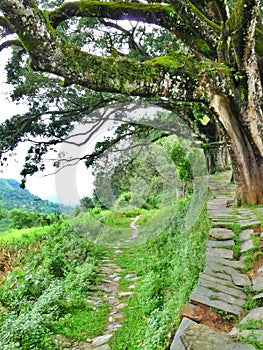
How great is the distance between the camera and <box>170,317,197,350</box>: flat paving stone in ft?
7.23

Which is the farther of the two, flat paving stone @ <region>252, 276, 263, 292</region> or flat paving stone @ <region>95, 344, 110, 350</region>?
flat paving stone @ <region>95, 344, 110, 350</region>

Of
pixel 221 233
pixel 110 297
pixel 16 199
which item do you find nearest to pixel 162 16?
pixel 221 233

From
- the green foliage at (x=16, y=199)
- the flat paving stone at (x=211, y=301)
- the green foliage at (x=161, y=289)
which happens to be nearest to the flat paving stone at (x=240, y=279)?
the flat paving stone at (x=211, y=301)

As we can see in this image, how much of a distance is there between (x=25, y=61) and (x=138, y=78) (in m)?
4.54

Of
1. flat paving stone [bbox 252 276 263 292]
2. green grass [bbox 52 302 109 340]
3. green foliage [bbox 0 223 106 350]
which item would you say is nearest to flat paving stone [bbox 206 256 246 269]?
flat paving stone [bbox 252 276 263 292]

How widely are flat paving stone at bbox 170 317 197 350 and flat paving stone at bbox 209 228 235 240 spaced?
1678mm

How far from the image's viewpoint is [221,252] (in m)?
3.65

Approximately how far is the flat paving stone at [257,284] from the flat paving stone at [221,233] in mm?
1029

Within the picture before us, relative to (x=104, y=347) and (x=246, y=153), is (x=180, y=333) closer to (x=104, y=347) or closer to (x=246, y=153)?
(x=104, y=347)

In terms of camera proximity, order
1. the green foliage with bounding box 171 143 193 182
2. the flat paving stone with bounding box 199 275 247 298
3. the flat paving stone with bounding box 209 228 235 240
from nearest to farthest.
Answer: the flat paving stone with bounding box 199 275 247 298
the flat paving stone with bounding box 209 228 235 240
the green foliage with bounding box 171 143 193 182

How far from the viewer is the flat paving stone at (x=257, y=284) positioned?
2791 mm

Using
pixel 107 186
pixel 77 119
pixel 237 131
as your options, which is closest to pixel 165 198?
pixel 107 186

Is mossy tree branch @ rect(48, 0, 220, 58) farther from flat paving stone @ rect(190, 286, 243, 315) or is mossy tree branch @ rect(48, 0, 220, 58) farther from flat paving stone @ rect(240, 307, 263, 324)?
flat paving stone @ rect(240, 307, 263, 324)

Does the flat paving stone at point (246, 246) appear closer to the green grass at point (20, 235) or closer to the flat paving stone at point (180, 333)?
the flat paving stone at point (180, 333)
